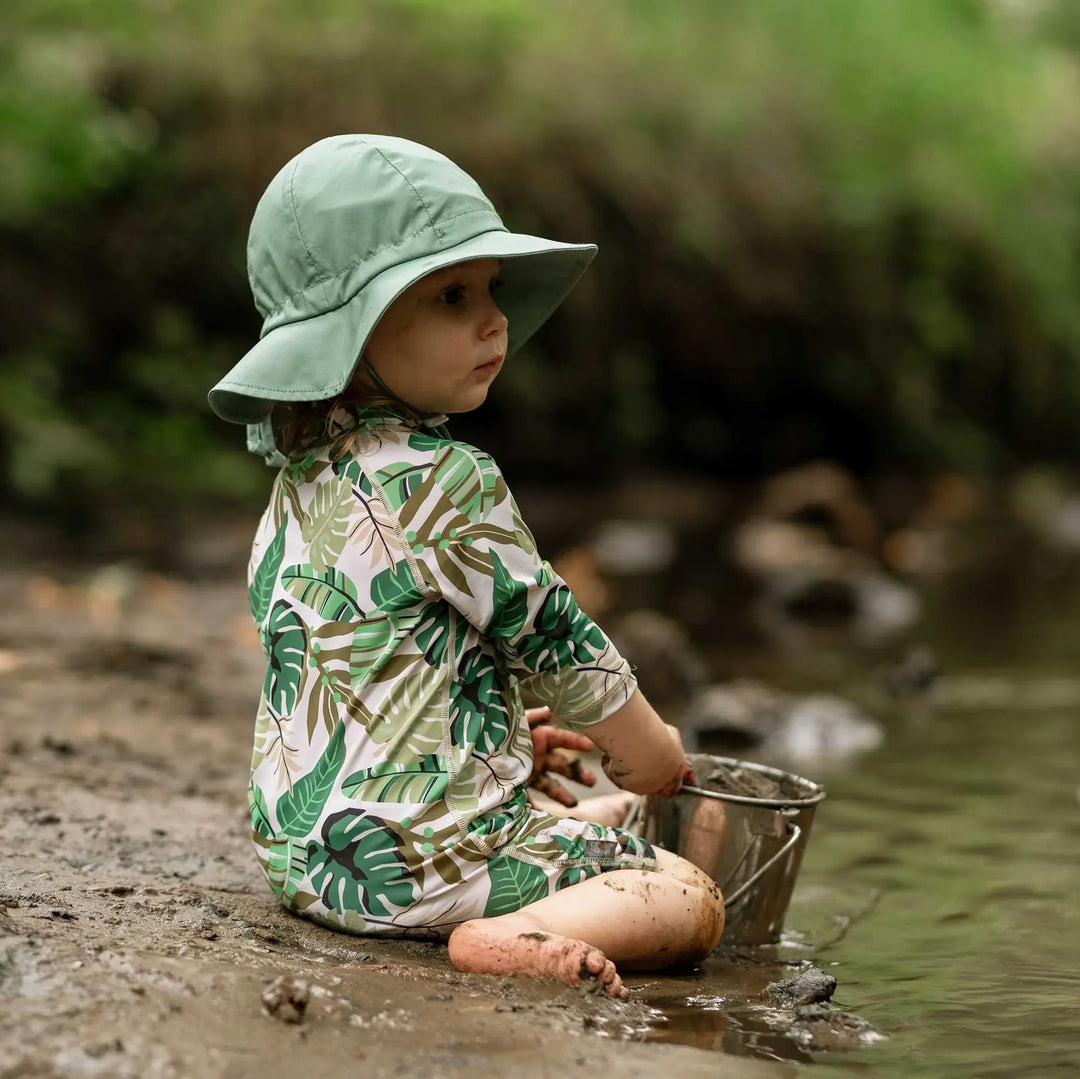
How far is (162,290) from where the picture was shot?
10.8m

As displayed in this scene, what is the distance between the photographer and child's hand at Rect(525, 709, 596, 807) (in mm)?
3156

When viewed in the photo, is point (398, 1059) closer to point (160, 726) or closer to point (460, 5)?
point (160, 726)

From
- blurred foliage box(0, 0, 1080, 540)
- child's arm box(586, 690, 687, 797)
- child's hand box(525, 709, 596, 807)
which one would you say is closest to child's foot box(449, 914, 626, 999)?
child's arm box(586, 690, 687, 797)

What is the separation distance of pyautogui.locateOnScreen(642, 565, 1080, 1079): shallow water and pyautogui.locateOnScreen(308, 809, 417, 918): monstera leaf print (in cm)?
46

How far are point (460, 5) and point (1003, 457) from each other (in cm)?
788

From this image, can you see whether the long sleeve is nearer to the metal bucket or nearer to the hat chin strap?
the hat chin strap

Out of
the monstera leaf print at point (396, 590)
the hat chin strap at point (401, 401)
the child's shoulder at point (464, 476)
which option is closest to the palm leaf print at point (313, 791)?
the monstera leaf print at point (396, 590)

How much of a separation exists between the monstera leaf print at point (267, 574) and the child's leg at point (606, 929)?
69cm

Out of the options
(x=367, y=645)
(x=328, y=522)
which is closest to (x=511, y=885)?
(x=367, y=645)

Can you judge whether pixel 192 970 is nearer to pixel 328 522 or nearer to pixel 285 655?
pixel 285 655

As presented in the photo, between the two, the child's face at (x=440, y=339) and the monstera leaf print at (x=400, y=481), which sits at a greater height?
the child's face at (x=440, y=339)

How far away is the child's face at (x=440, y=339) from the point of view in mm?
2713

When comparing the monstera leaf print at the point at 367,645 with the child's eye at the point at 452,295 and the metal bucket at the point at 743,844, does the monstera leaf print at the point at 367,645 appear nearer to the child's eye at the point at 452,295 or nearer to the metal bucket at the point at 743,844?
the child's eye at the point at 452,295

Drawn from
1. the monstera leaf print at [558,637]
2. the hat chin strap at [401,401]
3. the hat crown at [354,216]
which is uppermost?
the hat crown at [354,216]
